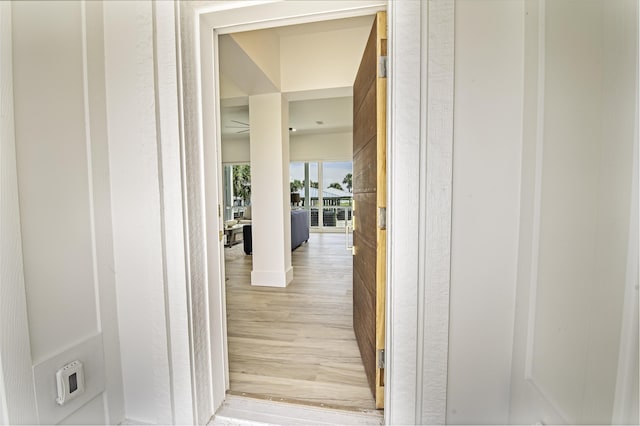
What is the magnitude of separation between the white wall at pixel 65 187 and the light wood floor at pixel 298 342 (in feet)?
2.53

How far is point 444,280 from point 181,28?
1.48 meters

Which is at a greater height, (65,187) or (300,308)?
(65,187)

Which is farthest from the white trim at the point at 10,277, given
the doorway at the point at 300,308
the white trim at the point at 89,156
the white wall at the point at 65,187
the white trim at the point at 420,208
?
the white trim at the point at 420,208

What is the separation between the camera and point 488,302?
970mm

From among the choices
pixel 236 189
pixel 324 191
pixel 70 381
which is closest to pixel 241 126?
pixel 236 189

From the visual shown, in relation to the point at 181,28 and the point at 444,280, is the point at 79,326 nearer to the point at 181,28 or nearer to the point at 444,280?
the point at 181,28

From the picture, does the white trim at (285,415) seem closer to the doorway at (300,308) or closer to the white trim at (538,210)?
the doorway at (300,308)

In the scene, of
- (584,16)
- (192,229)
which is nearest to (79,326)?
(192,229)

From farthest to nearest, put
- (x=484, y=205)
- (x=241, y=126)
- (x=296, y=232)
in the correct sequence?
(x=241, y=126) < (x=296, y=232) < (x=484, y=205)

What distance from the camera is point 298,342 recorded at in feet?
6.63

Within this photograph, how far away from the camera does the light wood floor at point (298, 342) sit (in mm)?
1500

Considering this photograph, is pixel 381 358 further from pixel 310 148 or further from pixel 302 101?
pixel 310 148

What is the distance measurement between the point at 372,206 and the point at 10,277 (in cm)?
145

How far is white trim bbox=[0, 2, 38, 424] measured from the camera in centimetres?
83
